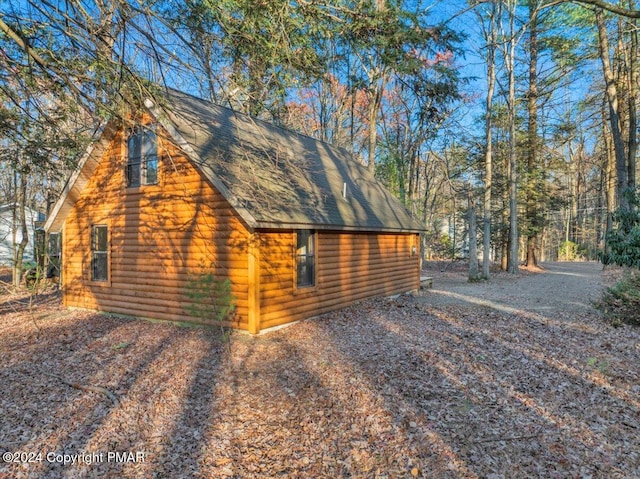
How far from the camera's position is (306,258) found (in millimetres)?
9586

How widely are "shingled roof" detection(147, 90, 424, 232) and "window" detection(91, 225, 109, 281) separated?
4.14 m

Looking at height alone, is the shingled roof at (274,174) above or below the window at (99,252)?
above

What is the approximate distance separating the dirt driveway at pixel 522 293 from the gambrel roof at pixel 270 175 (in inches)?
114

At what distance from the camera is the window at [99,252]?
10.7 metres

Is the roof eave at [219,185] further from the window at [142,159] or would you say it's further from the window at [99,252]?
the window at [99,252]

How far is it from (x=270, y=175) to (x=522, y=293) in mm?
9834

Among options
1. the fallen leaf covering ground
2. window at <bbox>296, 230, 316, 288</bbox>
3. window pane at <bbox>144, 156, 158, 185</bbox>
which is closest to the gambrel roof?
window at <bbox>296, 230, 316, 288</bbox>

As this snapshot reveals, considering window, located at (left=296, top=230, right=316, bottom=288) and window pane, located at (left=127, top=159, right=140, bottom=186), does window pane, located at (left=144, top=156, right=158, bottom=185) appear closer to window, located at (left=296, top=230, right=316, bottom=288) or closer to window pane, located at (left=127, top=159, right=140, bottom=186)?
window pane, located at (left=127, top=159, right=140, bottom=186)

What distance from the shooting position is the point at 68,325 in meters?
9.46

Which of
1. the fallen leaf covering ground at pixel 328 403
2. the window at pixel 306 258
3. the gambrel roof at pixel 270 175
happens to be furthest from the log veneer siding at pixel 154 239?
the window at pixel 306 258

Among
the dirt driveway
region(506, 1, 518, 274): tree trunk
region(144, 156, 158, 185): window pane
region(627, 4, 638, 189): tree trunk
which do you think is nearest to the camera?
region(144, 156, 158, 185): window pane

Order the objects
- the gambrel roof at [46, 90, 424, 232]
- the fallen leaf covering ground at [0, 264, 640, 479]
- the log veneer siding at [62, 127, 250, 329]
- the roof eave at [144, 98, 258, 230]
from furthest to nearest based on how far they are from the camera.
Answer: the log veneer siding at [62, 127, 250, 329] → the gambrel roof at [46, 90, 424, 232] → the roof eave at [144, 98, 258, 230] → the fallen leaf covering ground at [0, 264, 640, 479]

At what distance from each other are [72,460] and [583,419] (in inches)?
214

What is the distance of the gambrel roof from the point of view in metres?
7.78
